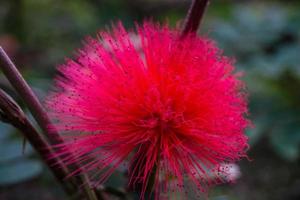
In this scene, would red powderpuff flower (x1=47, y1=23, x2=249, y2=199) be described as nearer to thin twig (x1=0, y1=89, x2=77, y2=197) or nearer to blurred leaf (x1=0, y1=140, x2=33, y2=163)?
thin twig (x1=0, y1=89, x2=77, y2=197)

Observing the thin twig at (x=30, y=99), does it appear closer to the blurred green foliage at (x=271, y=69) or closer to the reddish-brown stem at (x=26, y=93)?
the reddish-brown stem at (x=26, y=93)

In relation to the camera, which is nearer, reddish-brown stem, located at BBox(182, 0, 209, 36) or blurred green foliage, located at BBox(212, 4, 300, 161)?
reddish-brown stem, located at BBox(182, 0, 209, 36)

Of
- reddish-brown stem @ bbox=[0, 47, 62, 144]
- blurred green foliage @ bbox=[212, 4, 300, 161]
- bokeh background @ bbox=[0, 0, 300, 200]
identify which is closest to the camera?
reddish-brown stem @ bbox=[0, 47, 62, 144]

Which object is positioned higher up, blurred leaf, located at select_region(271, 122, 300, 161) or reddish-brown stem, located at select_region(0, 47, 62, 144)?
reddish-brown stem, located at select_region(0, 47, 62, 144)

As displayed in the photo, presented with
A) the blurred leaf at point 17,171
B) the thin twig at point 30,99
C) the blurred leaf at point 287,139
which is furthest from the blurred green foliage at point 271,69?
the thin twig at point 30,99

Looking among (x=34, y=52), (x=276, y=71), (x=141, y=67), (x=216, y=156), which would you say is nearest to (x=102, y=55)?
(x=141, y=67)

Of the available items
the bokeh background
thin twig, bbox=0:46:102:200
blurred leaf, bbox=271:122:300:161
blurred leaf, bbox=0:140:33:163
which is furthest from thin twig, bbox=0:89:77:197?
blurred leaf, bbox=271:122:300:161
